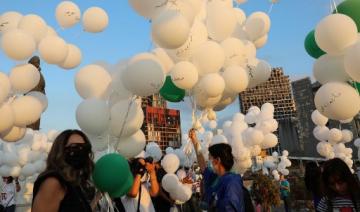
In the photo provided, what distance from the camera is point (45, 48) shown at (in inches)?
179

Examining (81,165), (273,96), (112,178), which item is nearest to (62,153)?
(81,165)

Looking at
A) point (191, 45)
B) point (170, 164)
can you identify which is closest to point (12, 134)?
point (170, 164)

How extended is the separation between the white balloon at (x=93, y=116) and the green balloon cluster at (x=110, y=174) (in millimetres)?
911

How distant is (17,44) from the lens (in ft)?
14.0

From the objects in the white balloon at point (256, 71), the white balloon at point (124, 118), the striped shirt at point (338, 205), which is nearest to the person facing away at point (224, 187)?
the striped shirt at point (338, 205)

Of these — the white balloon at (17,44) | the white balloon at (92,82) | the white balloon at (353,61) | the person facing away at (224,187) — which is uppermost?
the white balloon at (17,44)

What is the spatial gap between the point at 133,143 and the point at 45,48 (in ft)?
5.51

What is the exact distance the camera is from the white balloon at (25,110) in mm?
4367

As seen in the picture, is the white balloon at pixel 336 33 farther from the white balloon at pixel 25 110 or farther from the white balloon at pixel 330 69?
the white balloon at pixel 25 110

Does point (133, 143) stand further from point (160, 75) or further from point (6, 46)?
point (6, 46)

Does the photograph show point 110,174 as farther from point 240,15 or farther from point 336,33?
point 240,15

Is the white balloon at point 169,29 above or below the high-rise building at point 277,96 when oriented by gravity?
below

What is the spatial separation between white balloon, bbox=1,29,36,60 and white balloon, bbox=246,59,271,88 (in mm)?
2782

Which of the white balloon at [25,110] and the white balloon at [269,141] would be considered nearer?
the white balloon at [25,110]
